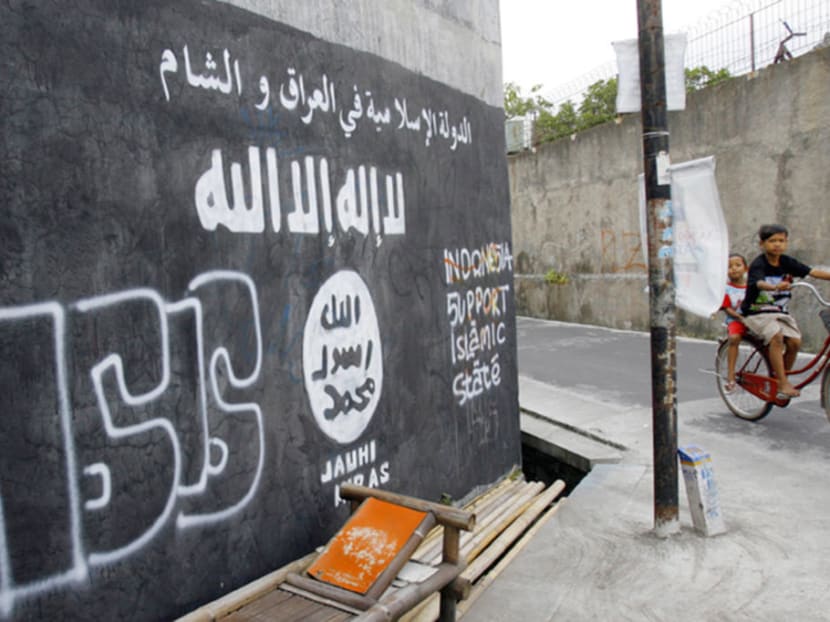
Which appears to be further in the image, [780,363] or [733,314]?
[733,314]

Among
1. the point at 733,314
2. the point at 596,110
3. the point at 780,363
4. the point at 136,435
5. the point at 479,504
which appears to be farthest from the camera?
the point at 596,110

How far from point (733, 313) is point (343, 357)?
4.00m

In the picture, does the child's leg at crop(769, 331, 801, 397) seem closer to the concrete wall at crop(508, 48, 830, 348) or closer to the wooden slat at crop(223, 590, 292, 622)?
the concrete wall at crop(508, 48, 830, 348)

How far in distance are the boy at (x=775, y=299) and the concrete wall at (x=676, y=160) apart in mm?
4128

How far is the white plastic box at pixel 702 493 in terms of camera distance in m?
3.96

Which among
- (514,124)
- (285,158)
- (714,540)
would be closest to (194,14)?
(285,158)

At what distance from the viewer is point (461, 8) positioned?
4922mm

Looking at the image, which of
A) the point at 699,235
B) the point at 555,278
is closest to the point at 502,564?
the point at 699,235

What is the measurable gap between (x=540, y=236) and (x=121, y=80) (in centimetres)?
1394

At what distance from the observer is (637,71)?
3.98 metres

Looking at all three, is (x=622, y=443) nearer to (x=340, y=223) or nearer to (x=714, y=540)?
(x=714, y=540)

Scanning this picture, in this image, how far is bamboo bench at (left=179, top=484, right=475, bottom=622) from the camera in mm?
2742

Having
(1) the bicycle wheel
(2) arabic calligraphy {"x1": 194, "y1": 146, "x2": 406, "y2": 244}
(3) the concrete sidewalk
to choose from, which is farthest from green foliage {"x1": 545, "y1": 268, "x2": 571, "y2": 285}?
(2) arabic calligraphy {"x1": 194, "y1": 146, "x2": 406, "y2": 244}

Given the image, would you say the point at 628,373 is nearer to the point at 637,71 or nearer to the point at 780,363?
the point at 780,363
